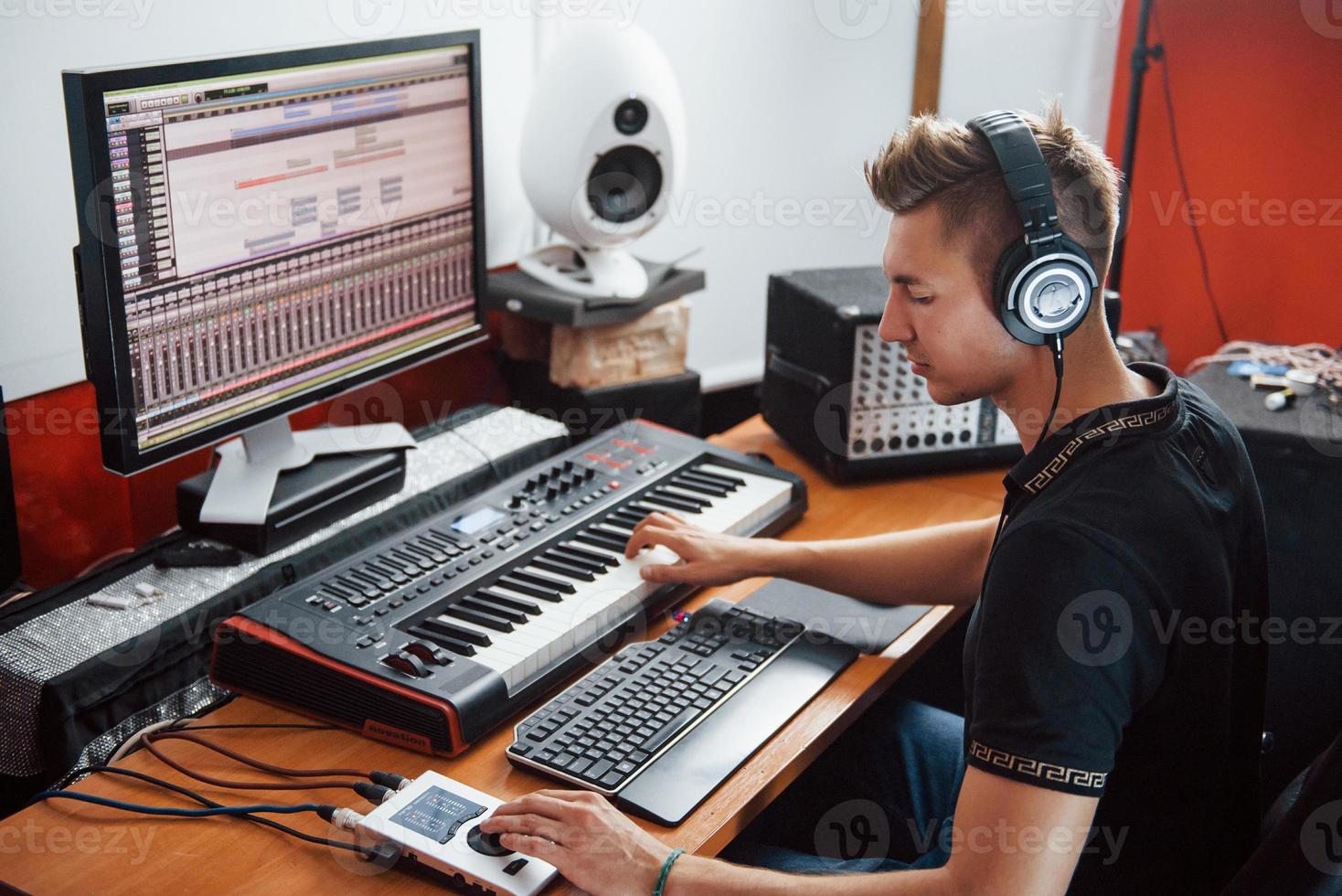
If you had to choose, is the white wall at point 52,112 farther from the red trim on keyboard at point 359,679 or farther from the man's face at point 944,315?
the man's face at point 944,315

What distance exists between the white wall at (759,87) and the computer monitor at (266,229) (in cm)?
26

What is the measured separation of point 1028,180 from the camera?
105cm

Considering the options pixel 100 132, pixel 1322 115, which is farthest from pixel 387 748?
pixel 1322 115

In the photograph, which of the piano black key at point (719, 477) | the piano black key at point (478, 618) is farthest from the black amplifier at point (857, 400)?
the piano black key at point (478, 618)

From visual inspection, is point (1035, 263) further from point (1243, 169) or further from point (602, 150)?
point (1243, 169)

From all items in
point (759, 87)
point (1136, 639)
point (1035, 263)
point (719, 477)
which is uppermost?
point (759, 87)

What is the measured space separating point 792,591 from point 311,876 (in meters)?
0.65

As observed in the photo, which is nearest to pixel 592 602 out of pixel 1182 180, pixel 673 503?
pixel 673 503

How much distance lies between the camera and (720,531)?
1527 millimetres

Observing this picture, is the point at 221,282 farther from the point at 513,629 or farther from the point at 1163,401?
the point at 1163,401

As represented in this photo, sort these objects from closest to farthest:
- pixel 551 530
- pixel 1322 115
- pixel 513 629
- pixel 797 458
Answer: pixel 513 629, pixel 551 530, pixel 797 458, pixel 1322 115

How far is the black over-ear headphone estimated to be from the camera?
1.03 meters

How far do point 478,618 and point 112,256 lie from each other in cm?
50

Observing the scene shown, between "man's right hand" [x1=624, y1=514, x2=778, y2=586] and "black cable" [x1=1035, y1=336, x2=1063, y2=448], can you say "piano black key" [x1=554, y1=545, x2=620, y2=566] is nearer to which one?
"man's right hand" [x1=624, y1=514, x2=778, y2=586]
